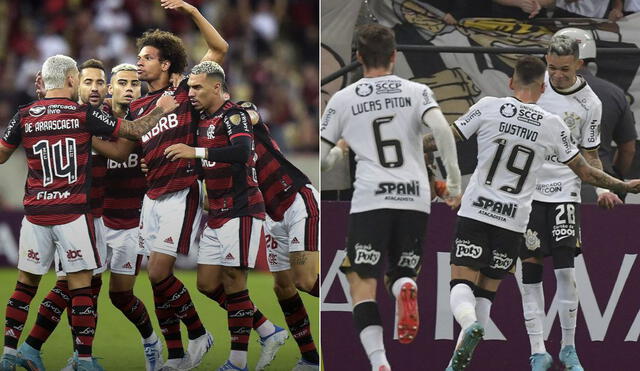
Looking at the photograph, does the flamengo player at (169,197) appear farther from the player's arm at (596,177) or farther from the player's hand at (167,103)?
the player's arm at (596,177)

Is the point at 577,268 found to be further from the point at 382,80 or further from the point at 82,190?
the point at 82,190

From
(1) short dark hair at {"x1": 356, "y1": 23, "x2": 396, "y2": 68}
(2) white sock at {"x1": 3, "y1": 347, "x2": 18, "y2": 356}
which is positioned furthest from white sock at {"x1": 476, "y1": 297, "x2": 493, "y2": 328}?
(2) white sock at {"x1": 3, "y1": 347, "x2": 18, "y2": 356}

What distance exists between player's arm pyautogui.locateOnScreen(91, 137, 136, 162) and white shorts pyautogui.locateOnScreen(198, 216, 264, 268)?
0.88 meters

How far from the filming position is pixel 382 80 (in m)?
7.68

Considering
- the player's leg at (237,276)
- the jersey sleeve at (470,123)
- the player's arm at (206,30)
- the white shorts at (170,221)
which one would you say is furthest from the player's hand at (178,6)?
the jersey sleeve at (470,123)

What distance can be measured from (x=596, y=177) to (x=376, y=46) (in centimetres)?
216

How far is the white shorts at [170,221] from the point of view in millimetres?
8789

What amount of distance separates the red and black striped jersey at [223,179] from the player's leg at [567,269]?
7.62 feet

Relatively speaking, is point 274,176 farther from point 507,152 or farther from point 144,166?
point 507,152

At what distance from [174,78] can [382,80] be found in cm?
237

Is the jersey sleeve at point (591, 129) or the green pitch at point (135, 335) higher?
the jersey sleeve at point (591, 129)

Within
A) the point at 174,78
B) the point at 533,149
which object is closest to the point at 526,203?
the point at 533,149

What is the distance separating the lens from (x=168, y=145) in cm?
885

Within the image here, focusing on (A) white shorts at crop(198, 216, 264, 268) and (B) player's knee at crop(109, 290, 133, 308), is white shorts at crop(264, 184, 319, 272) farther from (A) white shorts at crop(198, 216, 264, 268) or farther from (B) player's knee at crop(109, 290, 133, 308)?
(B) player's knee at crop(109, 290, 133, 308)
